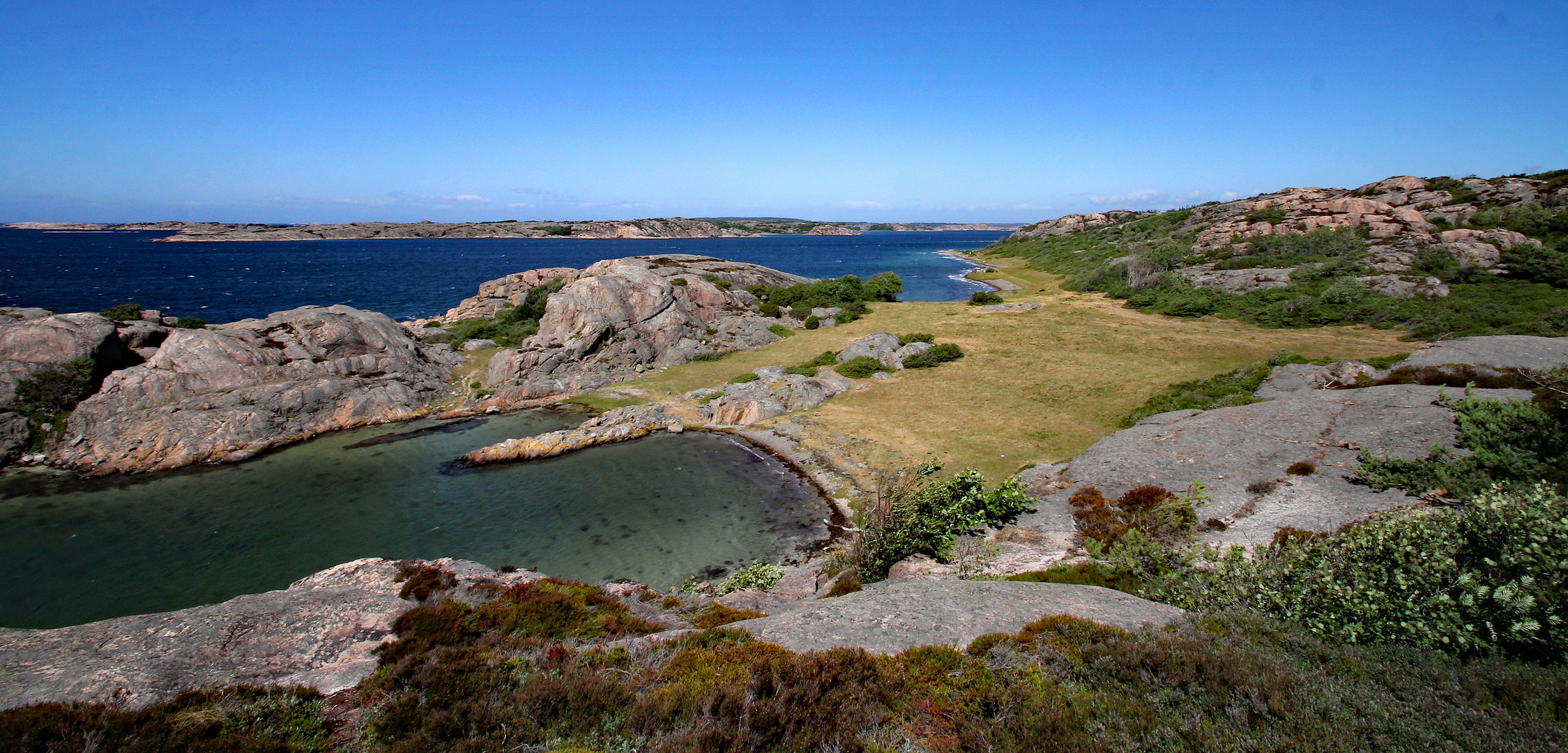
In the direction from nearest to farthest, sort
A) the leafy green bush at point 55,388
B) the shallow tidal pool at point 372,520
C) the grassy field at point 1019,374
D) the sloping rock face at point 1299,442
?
the sloping rock face at point 1299,442 < the shallow tidal pool at point 372,520 < the grassy field at point 1019,374 < the leafy green bush at point 55,388

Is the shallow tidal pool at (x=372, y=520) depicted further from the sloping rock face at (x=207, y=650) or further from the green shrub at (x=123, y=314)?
the green shrub at (x=123, y=314)

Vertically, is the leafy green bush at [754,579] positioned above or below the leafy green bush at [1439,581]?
below

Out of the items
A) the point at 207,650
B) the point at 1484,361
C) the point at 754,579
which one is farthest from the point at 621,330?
the point at 1484,361

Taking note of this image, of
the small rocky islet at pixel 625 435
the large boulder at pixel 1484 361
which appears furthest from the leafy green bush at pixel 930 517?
the large boulder at pixel 1484 361

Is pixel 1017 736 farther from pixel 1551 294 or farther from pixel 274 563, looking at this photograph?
pixel 1551 294

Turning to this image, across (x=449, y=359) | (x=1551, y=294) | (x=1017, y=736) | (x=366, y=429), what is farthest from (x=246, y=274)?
(x=1551, y=294)

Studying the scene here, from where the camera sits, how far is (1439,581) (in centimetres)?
786

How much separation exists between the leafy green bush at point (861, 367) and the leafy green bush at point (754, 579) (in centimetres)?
1907

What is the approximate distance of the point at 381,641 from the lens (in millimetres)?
9109

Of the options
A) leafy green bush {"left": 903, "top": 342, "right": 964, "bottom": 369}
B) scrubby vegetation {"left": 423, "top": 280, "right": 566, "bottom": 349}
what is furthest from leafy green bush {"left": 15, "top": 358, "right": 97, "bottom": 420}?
leafy green bush {"left": 903, "top": 342, "right": 964, "bottom": 369}

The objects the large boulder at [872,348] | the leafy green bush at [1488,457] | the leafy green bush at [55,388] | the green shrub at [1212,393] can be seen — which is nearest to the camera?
the leafy green bush at [1488,457]

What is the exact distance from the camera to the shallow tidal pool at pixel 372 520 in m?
16.7

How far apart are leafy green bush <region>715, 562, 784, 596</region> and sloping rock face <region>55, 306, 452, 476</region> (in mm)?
23080

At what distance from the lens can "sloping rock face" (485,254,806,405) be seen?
116 ft
